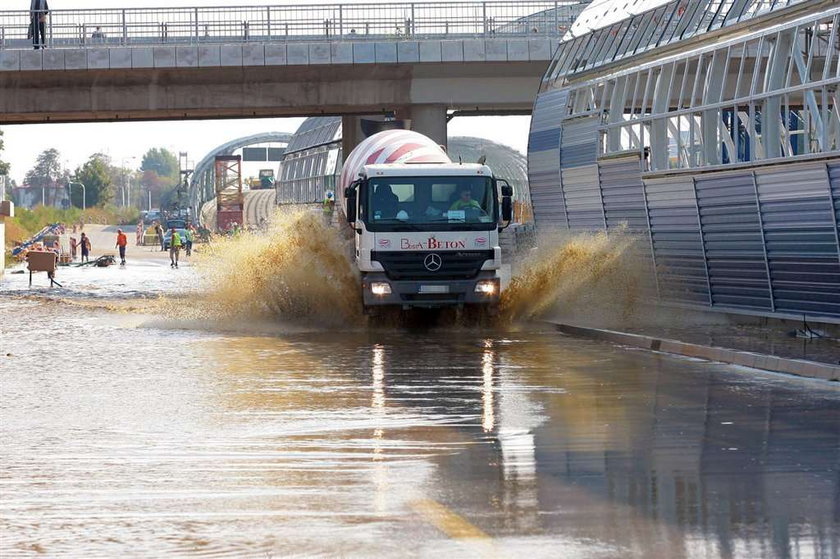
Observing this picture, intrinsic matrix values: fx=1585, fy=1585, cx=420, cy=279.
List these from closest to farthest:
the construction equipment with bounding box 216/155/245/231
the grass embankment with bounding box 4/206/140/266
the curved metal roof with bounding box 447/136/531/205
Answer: the grass embankment with bounding box 4/206/140/266
the curved metal roof with bounding box 447/136/531/205
the construction equipment with bounding box 216/155/245/231

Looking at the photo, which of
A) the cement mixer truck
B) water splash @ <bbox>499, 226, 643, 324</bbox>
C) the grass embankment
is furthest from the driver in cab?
the grass embankment

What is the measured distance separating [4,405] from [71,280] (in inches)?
1459

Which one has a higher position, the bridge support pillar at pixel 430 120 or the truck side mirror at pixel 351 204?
→ the bridge support pillar at pixel 430 120

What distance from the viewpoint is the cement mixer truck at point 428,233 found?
24.7 m

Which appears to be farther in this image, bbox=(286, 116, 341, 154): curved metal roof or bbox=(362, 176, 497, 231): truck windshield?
bbox=(286, 116, 341, 154): curved metal roof

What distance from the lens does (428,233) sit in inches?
976

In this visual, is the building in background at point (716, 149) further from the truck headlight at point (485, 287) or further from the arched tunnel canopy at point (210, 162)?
the arched tunnel canopy at point (210, 162)

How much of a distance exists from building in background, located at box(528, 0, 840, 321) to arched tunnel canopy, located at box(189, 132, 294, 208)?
338 feet

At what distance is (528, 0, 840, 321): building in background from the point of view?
877 inches

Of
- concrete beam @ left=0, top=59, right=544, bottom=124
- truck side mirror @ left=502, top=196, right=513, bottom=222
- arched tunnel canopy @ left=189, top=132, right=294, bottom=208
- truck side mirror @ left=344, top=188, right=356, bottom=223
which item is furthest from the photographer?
arched tunnel canopy @ left=189, top=132, right=294, bottom=208

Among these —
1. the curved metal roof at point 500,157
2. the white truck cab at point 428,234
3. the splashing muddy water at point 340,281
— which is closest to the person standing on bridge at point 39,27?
the splashing muddy water at point 340,281

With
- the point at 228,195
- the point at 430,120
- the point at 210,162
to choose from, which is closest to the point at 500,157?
the point at 228,195

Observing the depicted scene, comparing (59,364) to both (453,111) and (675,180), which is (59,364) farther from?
(453,111)

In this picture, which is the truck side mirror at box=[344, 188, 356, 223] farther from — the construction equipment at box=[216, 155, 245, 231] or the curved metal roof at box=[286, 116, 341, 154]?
the construction equipment at box=[216, 155, 245, 231]
